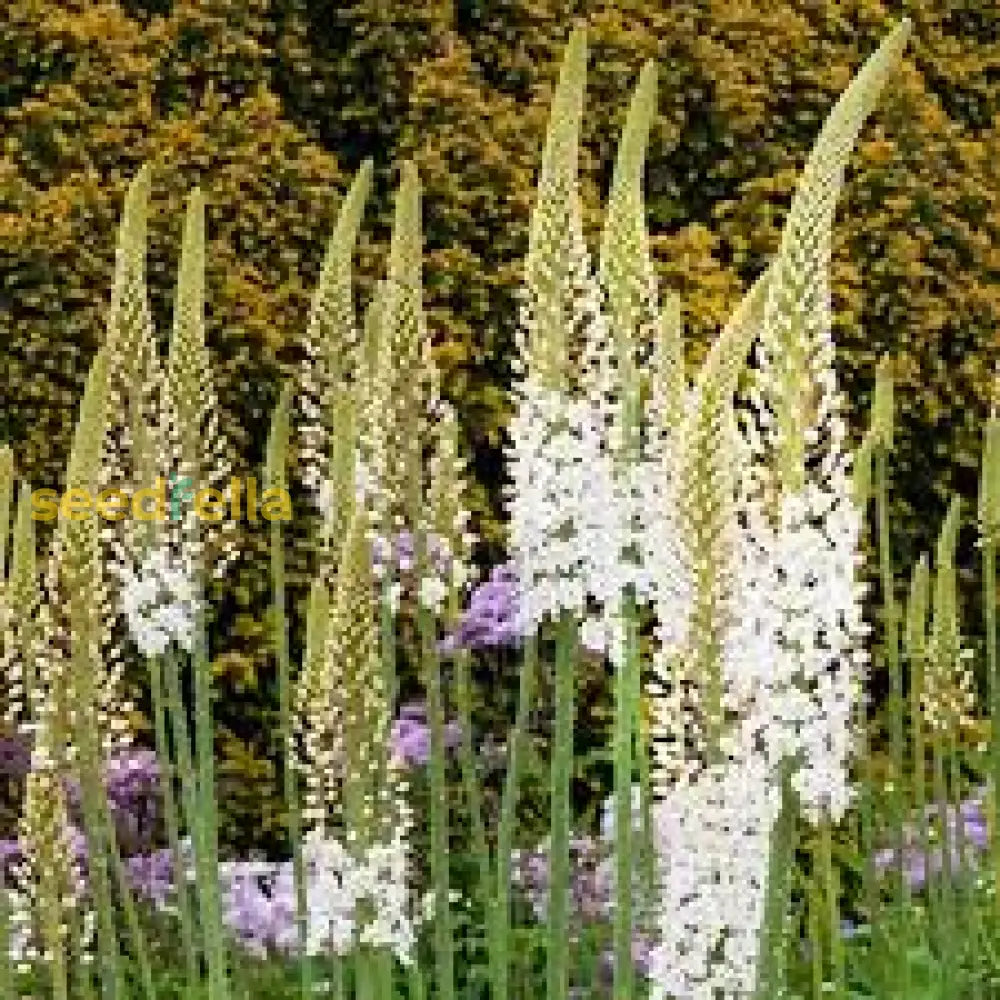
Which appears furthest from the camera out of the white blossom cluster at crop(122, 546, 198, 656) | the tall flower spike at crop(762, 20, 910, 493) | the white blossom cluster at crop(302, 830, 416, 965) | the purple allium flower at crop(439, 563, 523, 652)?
the purple allium flower at crop(439, 563, 523, 652)

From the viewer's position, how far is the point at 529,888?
6.26 meters

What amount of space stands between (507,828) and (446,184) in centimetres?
424

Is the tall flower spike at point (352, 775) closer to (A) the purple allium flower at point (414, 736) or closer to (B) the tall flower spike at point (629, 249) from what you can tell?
(B) the tall flower spike at point (629, 249)

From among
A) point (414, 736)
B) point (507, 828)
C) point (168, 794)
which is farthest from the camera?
point (414, 736)

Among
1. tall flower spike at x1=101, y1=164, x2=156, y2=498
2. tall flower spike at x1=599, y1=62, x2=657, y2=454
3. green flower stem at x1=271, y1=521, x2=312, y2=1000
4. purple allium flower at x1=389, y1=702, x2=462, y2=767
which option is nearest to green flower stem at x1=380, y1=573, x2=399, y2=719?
green flower stem at x1=271, y1=521, x2=312, y2=1000

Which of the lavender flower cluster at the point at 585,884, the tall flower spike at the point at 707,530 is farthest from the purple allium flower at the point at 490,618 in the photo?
the tall flower spike at the point at 707,530

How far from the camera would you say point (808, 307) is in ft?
8.67

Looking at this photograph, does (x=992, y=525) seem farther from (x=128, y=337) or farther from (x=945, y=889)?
(x=128, y=337)

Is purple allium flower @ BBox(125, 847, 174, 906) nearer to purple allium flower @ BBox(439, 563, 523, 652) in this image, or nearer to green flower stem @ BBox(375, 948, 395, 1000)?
purple allium flower @ BBox(439, 563, 523, 652)

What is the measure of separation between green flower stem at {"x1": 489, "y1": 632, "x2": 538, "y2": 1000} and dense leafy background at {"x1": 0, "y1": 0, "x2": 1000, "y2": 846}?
324 centimetres

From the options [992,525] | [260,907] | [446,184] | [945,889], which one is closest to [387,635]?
[992,525]

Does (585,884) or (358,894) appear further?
(585,884)

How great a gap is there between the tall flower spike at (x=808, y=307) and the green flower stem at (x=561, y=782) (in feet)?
1.67

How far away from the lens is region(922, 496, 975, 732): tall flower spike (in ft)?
14.6
